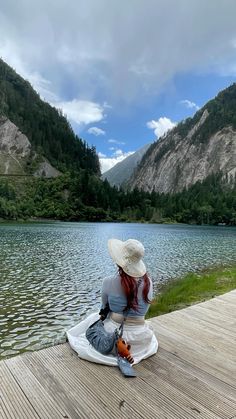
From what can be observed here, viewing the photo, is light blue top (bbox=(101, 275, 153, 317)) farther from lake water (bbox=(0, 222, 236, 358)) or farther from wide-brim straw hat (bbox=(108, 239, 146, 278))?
lake water (bbox=(0, 222, 236, 358))

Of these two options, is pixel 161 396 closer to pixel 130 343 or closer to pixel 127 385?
pixel 127 385

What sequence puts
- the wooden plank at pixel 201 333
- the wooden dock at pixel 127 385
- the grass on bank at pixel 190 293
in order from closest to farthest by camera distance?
the wooden dock at pixel 127 385 < the wooden plank at pixel 201 333 < the grass on bank at pixel 190 293

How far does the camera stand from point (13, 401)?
534cm

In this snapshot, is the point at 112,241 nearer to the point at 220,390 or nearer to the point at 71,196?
the point at 220,390

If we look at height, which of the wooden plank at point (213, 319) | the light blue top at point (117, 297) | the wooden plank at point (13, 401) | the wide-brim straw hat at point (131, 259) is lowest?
the wooden plank at point (13, 401)

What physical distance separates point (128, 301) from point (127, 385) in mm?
1522

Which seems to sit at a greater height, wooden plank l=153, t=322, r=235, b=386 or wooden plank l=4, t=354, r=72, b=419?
wooden plank l=153, t=322, r=235, b=386

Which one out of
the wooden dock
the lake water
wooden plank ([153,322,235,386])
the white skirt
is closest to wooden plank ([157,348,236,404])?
the wooden dock

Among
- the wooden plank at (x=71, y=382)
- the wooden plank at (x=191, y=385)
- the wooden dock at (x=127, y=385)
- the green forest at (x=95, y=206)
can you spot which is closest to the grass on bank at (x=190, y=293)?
the wooden dock at (x=127, y=385)

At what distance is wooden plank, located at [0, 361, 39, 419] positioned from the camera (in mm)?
4989

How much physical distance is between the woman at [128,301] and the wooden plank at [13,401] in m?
1.53

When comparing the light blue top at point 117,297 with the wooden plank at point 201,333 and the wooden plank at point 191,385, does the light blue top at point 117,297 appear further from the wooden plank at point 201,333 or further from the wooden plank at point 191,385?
the wooden plank at point 201,333

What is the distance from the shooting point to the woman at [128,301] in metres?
6.66

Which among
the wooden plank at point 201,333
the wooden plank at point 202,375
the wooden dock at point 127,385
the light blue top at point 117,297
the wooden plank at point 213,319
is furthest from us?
the wooden plank at point 213,319
